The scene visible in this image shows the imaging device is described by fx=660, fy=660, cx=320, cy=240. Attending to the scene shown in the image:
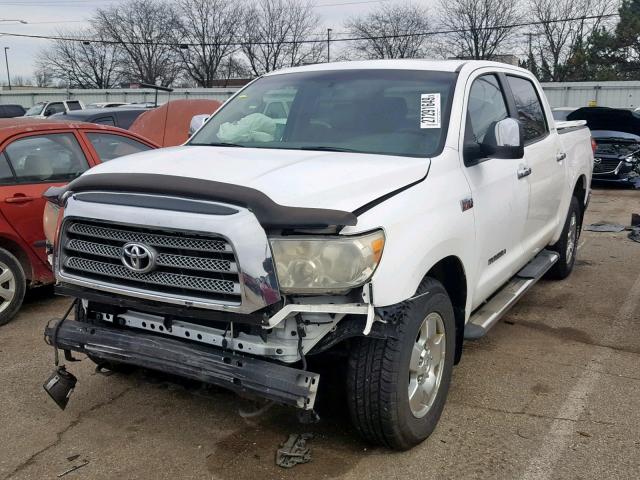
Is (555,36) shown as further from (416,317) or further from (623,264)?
(416,317)

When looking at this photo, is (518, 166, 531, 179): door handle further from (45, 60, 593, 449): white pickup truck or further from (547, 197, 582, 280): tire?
(547, 197, 582, 280): tire

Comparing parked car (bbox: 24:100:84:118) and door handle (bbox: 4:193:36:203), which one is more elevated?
parked car (bbox: 24:100:84:118)

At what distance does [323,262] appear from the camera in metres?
2.79

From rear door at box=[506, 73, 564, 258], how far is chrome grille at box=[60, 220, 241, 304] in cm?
270

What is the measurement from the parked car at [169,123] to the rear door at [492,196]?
5.89m

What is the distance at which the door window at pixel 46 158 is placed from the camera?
5.61 meters

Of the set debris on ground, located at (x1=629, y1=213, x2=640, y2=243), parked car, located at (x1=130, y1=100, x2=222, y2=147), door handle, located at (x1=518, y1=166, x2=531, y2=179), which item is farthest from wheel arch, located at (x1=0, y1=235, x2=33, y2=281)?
debris on ground, located at (x1=629, y1=213, x2=640, y2=243)

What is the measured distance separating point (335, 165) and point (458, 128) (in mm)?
911

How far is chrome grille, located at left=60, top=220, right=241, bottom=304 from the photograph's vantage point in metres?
2.85

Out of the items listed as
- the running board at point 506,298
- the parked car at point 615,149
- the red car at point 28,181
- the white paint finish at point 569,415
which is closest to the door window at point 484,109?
the running board at point 506,298

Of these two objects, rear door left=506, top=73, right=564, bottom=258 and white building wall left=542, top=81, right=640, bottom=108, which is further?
white building wall left=542, top=81, right=640, bottom=108

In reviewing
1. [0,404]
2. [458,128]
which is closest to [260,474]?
[0,404]

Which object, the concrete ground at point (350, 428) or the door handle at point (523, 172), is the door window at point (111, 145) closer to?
the concrete ground at point (350, 428)

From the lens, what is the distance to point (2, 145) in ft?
18.1
